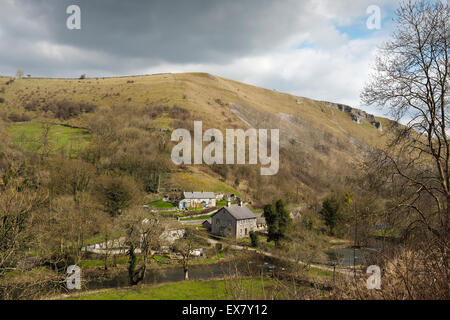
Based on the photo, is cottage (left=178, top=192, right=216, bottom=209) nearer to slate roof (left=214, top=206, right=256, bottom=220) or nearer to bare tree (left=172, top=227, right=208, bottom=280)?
slate roof (left=214, top=206, right=256, bottom=220)

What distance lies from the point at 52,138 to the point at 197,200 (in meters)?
38.0

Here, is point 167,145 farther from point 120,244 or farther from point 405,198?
point 405,198

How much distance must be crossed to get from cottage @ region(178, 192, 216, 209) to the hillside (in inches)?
146

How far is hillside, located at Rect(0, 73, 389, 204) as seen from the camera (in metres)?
68.8

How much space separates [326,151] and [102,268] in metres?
112

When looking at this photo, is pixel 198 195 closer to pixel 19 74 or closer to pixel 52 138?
pixel 52 138

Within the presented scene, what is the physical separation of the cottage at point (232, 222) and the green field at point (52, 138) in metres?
32.6

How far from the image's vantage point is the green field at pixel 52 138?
49369mm

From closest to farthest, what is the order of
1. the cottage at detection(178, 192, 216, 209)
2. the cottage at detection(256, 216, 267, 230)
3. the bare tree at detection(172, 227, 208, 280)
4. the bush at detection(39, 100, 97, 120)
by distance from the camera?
1. the bare tree at detection(172, 227, 208, 280)
2. the cottage at detection(256, 216, 267, 230)
3. the cottage at detection(178, 192, 216, 209)
4. the bush at detection(39, 100, 97, 120)

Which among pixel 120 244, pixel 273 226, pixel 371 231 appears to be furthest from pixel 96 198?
pixel 371 231

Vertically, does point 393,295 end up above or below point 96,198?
above

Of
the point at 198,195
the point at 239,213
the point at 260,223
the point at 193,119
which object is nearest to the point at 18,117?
the point at 193,119

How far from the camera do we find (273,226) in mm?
39656

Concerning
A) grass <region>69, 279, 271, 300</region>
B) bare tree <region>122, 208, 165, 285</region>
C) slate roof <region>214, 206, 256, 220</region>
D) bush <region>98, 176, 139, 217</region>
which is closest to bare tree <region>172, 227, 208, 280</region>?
bare tree <region>122, 208, 165, 285</region>
